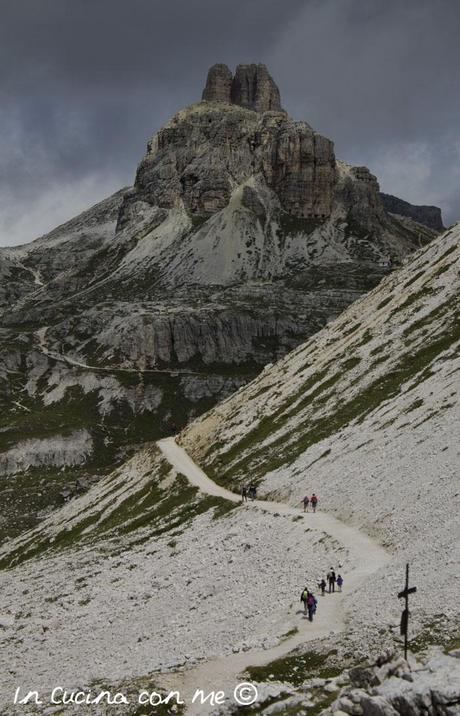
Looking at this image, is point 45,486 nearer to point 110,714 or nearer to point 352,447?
point 352,447

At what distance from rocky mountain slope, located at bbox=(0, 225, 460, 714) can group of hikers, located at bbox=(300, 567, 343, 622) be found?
1.17m

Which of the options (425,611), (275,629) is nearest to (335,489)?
(275,629)

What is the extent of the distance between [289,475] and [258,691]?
48964 millimetres

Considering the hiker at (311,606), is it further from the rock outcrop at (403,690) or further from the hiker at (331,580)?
the rock outcrop at (403,690)

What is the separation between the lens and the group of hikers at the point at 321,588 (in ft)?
130

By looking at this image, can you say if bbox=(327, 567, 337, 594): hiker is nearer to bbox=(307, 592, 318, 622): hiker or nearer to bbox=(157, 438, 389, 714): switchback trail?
bbox=(157, 438, 389, 714): switchback trail

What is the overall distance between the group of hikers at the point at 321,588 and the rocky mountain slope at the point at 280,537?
46.2 inches

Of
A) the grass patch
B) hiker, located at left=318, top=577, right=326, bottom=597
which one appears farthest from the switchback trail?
the grass patch

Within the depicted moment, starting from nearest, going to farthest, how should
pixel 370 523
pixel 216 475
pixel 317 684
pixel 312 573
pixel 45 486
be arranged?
pixel 317 684 < pixel 312 573 < pixel 370 523 < pixel 216 475 < pixel 45 486

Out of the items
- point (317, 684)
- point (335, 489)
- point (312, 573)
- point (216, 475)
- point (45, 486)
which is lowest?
point (317, 684)

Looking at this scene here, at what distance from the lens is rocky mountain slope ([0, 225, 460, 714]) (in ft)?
125

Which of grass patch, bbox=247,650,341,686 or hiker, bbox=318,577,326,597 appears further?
hiker, bbox=318,577,326,597

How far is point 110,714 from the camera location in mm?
33312

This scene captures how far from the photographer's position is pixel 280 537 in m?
59.5
